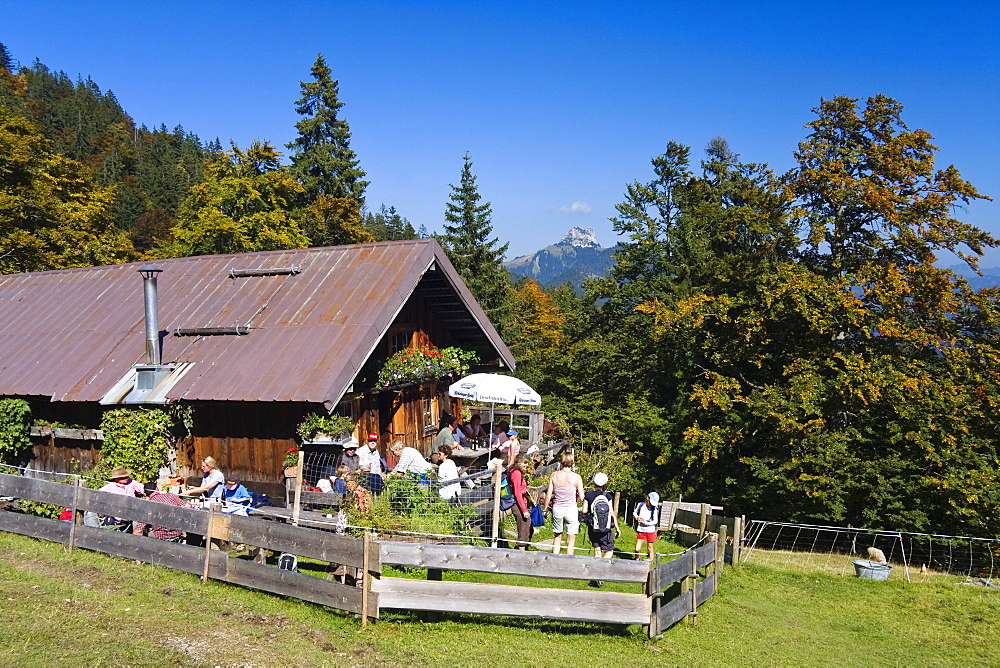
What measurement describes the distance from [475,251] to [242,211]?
14.0 metres

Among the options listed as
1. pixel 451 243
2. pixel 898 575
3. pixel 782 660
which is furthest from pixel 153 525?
pixel 451 243

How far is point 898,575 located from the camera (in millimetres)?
14727

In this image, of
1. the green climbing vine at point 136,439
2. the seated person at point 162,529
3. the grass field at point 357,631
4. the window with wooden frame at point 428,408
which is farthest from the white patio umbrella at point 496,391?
the seated person at point 162,529

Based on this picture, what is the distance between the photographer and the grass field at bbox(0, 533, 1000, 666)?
25.2 ft

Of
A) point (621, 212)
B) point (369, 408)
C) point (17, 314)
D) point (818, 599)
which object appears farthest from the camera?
point (621, 212)

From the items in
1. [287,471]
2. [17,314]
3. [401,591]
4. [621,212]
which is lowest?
[401,591]

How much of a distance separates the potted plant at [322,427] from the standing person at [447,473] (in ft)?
5.85

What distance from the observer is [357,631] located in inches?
333

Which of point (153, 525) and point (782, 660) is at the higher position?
point (153, 525)

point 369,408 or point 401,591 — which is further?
point 369,408

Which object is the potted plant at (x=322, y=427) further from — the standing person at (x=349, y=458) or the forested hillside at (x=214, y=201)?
the forested hillside at (x=214, y=201)

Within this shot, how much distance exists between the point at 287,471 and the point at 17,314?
10.7 m

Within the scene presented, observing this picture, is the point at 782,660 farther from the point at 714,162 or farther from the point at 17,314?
the point at 714,162

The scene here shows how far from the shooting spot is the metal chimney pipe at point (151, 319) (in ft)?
A: 48.1
